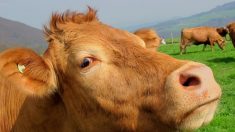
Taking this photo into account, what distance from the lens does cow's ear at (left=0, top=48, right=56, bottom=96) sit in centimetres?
372

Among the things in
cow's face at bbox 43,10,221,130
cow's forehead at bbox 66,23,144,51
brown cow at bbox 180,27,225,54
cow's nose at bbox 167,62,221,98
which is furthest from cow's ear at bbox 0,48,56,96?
brown cow at bbox 180,27,225,54

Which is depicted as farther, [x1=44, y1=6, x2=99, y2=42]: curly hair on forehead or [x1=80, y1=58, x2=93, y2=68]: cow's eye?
[x1=44, y1=6, x2=99, y2=42]: curly hair on forehead

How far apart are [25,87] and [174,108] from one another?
1.35 metres

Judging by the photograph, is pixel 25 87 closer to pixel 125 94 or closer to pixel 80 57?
pixel 80 57

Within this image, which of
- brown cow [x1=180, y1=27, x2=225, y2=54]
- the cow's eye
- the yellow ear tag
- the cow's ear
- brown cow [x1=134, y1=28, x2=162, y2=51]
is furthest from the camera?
A: brown cow [x1=180, y1=27, x2=225, y2=54]

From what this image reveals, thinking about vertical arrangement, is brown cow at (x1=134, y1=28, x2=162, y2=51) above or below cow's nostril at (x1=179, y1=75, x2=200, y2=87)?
above

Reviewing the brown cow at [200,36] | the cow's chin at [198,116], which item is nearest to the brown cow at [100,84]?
the cow's chin at [198,116]

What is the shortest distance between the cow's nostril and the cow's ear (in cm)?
132

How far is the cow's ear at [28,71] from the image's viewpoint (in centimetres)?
372

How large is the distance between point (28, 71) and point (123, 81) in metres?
0.90

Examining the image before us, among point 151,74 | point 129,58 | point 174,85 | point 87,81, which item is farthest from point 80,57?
point 174,85

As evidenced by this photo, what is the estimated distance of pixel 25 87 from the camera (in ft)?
12.1

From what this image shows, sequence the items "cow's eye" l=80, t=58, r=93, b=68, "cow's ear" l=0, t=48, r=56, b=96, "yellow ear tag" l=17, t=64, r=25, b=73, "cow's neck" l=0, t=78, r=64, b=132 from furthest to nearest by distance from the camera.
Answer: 1. "cow's neck" l=0, t=78, r=64, b=132
2. "yellow ear tag" l=17, t=64, r=25, b=73
3. "cow's ear" l=0, t=48, r=56, b=96
4. "cow's eye" l=80, t=58, r=93, b=68

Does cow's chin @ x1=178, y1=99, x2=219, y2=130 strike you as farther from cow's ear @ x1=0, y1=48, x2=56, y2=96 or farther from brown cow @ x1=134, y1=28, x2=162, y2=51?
brown cow @ x1=134, y1=28, x2=162, y2=51
